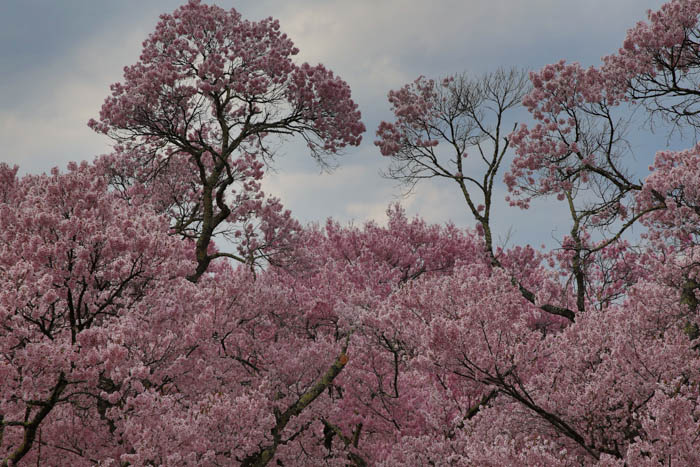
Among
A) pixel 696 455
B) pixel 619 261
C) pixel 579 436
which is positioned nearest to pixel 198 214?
pixel 579 436

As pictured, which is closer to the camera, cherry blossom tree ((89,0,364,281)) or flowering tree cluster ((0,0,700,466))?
flowering tree cluster ((0,0,700,466))

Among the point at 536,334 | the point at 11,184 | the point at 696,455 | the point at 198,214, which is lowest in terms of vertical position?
the point at 696,455

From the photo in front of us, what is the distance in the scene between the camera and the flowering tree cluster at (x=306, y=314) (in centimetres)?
816

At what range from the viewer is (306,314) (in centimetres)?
1612

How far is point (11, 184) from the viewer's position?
1473 centimetres

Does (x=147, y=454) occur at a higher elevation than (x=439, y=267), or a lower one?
lower

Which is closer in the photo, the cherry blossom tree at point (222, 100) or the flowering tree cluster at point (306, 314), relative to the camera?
the flowering tree cluster at point (306, 314)

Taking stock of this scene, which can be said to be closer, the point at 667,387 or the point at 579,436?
the point at 667,387

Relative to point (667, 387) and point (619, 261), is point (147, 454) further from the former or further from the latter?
point (619, 261)

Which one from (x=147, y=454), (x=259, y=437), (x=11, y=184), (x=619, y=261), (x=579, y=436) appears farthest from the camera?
(x=619, y=261)

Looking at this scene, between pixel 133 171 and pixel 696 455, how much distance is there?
60.6ft

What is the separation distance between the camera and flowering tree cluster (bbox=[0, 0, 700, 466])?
8.16 metres

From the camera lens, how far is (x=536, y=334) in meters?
9.38

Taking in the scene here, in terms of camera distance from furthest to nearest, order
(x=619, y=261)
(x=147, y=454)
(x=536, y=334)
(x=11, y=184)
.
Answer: (x=619, y=261), (x=11, y=184), (x=536, y=334), (x=147, y=454)
